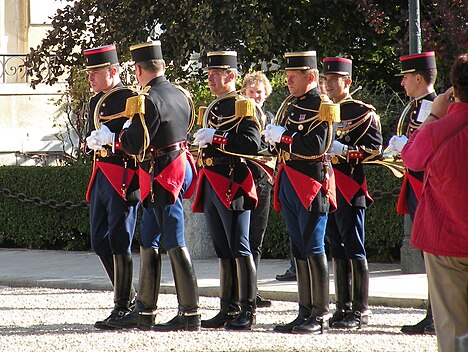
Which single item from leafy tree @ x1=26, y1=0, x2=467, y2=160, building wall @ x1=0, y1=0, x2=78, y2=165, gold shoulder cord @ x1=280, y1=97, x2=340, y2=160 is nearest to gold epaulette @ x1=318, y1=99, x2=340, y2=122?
gold shoulder cord @ x1=280, y1=97, x2=340, y2=160

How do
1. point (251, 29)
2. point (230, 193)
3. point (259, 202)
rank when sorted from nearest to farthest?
point (230, 193) → point (259, 202) → point (251, 29)

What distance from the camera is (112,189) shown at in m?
8.34

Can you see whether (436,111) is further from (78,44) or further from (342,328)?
(78,44)

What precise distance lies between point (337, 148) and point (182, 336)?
1746mm

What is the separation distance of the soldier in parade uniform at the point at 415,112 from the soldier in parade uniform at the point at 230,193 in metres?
1.07

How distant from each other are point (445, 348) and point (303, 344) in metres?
1.80

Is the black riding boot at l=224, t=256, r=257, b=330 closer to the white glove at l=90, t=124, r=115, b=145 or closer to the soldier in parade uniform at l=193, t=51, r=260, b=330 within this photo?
the soldier in parade uniform at l=193, t=51, r=260, b=330

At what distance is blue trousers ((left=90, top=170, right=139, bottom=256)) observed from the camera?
8.34 metres

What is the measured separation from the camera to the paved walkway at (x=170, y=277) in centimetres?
1014

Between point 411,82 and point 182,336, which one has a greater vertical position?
point 411,82

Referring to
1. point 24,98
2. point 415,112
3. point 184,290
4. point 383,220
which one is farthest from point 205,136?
point 24,98

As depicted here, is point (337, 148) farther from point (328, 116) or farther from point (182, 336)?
point (182, 336)

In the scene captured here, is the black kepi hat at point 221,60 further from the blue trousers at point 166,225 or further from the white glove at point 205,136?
the blue trousers at point 166,225

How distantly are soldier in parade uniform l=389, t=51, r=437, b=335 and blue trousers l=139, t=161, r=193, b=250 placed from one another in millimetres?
1559
